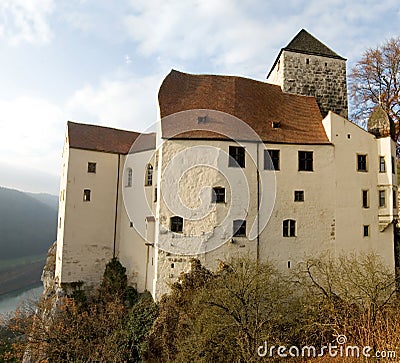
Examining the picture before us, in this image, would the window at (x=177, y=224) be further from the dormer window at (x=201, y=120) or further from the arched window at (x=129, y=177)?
the arched window at (x=129, y=177)

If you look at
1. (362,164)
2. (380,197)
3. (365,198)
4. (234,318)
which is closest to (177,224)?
(234,318)

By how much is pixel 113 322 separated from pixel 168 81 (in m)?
11.2

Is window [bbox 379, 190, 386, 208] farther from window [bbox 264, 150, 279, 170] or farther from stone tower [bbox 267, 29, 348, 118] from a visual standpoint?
stone tower [bbox 267, 29, 348, 118]

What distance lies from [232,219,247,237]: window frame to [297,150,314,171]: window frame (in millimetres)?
3600

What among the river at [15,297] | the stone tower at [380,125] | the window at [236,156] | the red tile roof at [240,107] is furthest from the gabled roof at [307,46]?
the river at [15,297]

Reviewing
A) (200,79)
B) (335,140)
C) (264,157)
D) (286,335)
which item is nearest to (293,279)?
(286,335)

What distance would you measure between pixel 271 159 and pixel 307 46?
25.9ft

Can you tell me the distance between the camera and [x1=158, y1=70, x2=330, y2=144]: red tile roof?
1650 cm

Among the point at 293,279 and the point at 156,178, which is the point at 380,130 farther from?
the point at 156,178

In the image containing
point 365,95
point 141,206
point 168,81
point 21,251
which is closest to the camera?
point 168,81

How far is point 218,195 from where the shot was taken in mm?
15859

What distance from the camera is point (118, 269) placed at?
19.6m

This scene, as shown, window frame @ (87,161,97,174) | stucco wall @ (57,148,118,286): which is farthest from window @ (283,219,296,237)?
window frame @ (87,161,97,174)

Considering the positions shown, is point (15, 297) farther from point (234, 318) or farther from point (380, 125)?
point (380, 125)
